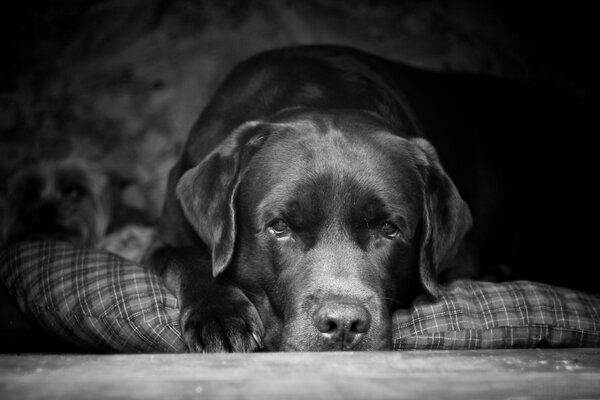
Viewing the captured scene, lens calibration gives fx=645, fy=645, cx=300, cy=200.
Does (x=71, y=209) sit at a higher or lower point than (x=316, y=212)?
Result: lower

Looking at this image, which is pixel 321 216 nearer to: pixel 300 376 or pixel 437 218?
pixel 437 218

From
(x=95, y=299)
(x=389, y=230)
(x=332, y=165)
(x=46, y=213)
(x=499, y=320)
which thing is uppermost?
(x=332, y=165)

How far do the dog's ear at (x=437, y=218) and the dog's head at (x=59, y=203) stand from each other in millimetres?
1487

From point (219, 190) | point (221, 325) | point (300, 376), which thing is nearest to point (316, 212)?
point (219, 190)

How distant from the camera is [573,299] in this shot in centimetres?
190

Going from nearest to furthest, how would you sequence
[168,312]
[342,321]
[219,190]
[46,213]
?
[342,321], [168,312], [219,190], [46,213]

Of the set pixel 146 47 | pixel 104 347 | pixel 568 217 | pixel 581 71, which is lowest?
pixel 104 347

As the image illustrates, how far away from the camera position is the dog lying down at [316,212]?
5.63 ft

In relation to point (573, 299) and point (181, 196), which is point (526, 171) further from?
point (181, 196)

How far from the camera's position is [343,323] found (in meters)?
1.61

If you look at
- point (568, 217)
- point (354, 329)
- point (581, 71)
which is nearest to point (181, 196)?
point (354, 329)

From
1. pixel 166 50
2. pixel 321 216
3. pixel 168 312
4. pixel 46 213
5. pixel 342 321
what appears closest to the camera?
pixel 342 321

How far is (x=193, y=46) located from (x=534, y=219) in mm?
1696

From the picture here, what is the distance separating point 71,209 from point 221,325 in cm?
145
